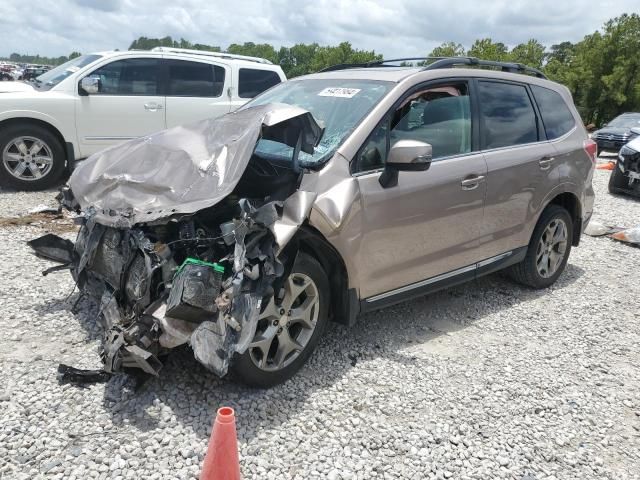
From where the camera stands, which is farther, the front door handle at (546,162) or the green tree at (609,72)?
the green tree at (609,72)

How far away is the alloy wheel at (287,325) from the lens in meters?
3.14

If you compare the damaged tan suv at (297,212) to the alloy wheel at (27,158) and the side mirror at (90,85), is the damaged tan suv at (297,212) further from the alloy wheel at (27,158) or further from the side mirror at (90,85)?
the side mirror at (90,85)

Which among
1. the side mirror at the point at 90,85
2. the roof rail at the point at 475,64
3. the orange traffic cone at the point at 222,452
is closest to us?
the orange traffic cone at the point at 222,452

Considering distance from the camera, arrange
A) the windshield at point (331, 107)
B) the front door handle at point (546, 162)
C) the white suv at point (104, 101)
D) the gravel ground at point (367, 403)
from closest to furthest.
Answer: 1. the gravel ground at point (367, 403)
2. the windshield at point (331, 107)
3. the front door handle at point (546, 162)
4. the white suv at point (104, 101)

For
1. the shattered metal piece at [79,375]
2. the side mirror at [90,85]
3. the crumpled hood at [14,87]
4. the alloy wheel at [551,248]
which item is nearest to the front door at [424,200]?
the alloy wheel at [551,248]

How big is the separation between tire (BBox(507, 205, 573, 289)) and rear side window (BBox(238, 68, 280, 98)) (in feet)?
18.8

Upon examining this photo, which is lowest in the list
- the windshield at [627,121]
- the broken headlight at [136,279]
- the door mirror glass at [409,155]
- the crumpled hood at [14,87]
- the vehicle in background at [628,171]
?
the broken headlight at [136,279]

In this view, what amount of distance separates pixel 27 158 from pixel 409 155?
6231mm

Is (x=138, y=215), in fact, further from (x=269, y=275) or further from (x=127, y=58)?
(x=127, y=58)

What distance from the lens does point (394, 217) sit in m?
3.64

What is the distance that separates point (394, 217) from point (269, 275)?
3.54 feet

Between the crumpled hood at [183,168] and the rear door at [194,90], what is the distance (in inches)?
205

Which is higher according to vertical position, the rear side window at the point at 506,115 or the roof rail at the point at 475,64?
the roof rail at the point at 475,64

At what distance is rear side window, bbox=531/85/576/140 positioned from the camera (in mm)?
5004
